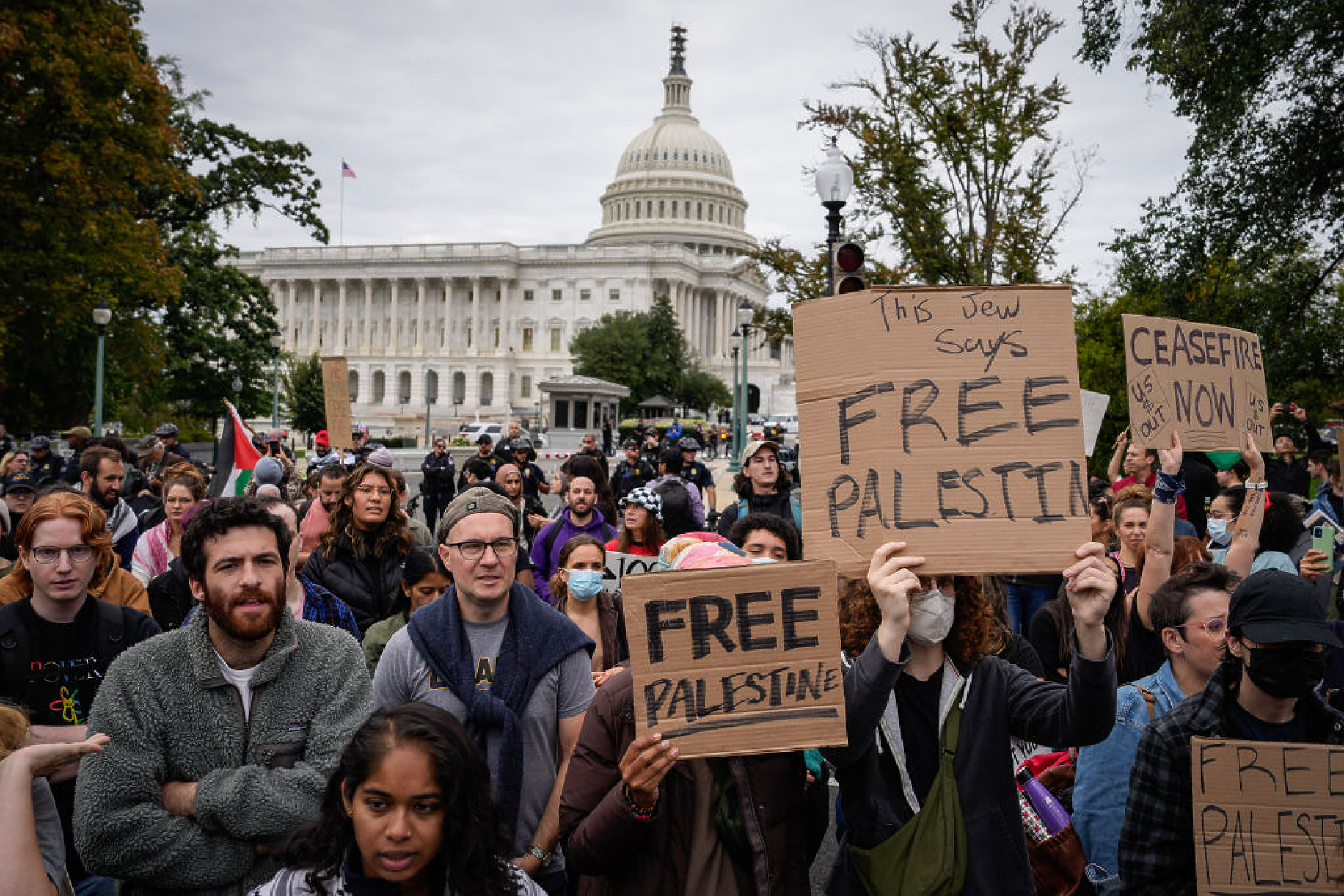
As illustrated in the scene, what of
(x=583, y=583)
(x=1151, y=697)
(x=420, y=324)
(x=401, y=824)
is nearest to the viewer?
(x=401, y=824)

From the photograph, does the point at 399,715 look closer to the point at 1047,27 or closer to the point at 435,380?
the point at 1047,27

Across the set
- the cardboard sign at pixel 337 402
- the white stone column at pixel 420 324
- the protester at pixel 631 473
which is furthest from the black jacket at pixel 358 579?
the white stone column at pixel 420 324

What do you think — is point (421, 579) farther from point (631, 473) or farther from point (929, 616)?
point (631, 473)

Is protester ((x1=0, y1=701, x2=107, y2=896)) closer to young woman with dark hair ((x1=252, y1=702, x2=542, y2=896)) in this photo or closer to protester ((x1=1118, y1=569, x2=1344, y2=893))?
young woman with dark hair ((x1=252, y1=702, x2=542, y2=896))

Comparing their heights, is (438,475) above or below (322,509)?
above

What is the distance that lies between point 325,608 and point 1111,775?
3.42 meters

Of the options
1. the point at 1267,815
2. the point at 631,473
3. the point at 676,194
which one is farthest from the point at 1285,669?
the point at 676,194

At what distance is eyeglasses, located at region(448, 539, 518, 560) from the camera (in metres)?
3.64

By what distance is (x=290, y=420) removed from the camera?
66250 mm

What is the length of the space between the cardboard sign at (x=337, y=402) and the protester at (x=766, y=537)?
9413 millimetres

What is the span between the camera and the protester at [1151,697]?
3.37 metres

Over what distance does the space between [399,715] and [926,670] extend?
4.59 ft

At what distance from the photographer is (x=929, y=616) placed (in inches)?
111

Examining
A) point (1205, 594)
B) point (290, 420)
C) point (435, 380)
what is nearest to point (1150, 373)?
point (1205, 594)
